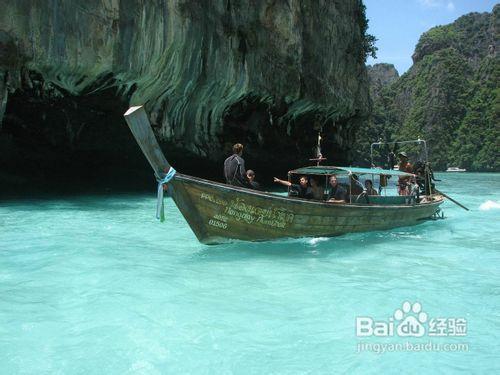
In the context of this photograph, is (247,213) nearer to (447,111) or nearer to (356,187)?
(356,187)

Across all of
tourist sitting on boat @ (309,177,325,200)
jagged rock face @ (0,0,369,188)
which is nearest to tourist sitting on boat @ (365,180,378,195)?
tourist sitting on boat @ (309,177,325,200)

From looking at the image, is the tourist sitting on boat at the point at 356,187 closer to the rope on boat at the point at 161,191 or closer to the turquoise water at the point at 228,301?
the turquoise water at the point at 228,301

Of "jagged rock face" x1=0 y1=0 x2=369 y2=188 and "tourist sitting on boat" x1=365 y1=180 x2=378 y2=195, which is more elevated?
"jagged rock face" x1=0 y1=0 x2=369 y2=188

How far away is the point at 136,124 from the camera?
654 cm

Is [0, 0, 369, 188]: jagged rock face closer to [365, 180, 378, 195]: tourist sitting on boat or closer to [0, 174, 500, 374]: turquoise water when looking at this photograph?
[0, 174, 500, 374]: turquoise water

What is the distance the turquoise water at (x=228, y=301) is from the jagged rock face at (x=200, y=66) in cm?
606

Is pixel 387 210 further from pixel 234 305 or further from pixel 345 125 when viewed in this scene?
pixel 345 125

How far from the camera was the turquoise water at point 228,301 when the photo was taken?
13.6 feet

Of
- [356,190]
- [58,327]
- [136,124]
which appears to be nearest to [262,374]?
[58,327]

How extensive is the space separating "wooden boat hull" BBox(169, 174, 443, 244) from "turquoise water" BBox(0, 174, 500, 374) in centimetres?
31

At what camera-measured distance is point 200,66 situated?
16.5m

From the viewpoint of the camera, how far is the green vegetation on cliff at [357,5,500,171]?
7131cm

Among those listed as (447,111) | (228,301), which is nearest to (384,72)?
(447,111)

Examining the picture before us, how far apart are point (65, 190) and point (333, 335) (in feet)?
55.5
